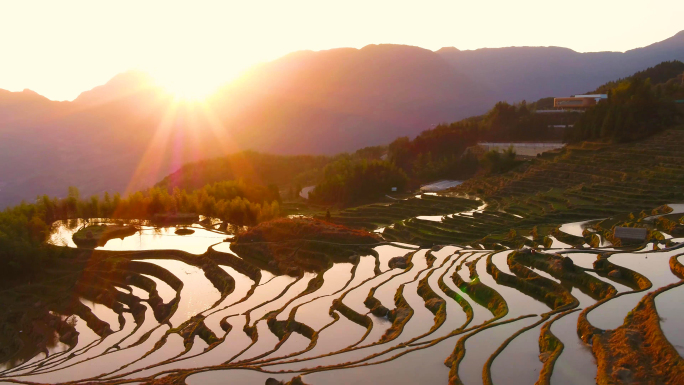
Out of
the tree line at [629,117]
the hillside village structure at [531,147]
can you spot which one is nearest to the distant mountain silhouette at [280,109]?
the hillside village structure at [531,147]

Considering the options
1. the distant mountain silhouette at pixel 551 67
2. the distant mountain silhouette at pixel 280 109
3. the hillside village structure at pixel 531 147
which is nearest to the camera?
the hillside village structure at pixel 531 147

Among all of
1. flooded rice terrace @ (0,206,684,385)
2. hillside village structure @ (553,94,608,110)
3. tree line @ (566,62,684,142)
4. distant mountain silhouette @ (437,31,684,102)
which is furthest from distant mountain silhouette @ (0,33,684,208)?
tree line @ (566,62,684,142)

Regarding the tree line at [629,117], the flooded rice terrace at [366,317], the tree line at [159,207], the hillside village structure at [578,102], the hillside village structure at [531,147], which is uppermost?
the hillside village structure at [578,102]

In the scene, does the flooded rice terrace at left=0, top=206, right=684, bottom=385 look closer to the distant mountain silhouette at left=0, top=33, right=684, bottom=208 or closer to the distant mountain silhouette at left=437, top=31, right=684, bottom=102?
the distant mountain silhouette at left=0, top=33, right=684, bottom=208

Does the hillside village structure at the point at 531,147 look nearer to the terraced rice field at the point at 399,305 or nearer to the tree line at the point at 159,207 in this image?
the terraced rice field at the point at 399,305

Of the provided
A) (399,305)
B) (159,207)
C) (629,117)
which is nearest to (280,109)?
(159,207)
